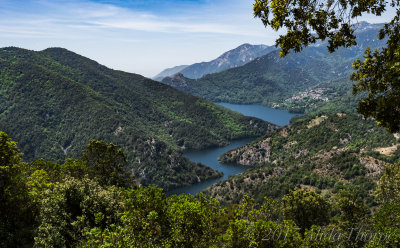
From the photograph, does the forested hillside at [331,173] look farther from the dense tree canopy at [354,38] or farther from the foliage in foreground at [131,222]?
the dense tree canopy at [354,38]

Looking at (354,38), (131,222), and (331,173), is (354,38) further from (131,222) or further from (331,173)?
(331,173)

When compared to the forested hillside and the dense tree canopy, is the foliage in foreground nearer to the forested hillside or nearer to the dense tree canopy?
the dense tree canopy

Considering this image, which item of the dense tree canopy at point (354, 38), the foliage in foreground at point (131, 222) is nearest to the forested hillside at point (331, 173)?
the foliage in foreground at point (131, 222)

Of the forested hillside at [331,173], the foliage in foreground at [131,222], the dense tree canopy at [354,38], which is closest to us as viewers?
the dense tree canopy at [354,38]

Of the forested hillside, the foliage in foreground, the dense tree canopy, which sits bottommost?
the forested hillside

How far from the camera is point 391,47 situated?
526 inches

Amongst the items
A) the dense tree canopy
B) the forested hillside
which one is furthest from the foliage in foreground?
the forested hillside

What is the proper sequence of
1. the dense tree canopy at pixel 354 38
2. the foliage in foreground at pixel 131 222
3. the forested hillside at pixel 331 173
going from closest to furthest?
the dense tree canopy at pixel 354 38 → the foliage in foreground at pixel 131 222 → the forested hillside at pixel 331 173

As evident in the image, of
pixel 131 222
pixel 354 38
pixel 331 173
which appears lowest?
pixel 331 173

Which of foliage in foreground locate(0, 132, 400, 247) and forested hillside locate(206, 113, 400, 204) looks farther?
forested hillside locate(206, 113, 400, 204)

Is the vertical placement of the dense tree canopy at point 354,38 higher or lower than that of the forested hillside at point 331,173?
higher

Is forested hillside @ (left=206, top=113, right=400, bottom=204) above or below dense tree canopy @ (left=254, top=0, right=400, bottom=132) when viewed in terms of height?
below

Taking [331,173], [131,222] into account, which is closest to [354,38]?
[131,222]

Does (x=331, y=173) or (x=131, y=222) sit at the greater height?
(x=131, y=222)
